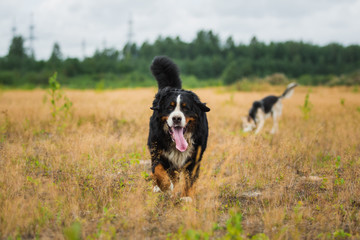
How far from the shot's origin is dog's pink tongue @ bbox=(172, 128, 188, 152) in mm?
3490

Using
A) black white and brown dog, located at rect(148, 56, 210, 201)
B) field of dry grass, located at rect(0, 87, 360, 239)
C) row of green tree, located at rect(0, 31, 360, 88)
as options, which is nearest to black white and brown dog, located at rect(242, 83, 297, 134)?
field of dry grass, located at rect(0, 87, 360, 239)

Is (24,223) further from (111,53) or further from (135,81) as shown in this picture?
(111,53)

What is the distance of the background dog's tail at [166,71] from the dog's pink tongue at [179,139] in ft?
5.48

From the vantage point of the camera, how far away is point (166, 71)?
501 cm

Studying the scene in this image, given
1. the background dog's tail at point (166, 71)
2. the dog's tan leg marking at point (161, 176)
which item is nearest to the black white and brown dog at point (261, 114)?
the background dog's tail at point (166, 71)

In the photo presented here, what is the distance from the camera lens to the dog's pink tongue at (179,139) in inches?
137

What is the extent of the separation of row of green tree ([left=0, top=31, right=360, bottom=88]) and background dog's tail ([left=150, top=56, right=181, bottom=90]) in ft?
103

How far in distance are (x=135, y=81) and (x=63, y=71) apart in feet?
33.7

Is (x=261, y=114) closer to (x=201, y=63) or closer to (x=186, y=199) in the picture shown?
Result: (x=186, y=199)

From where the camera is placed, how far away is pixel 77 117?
7.94m

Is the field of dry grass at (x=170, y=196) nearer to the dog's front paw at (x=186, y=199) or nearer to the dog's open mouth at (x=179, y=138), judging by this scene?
the dog's front paw at (x=186, y=199)

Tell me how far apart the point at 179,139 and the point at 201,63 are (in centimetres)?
5133

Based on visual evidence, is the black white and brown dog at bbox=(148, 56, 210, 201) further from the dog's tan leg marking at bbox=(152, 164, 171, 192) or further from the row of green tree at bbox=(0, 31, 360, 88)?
the row of green tree at bbox=(0, 31, 360, 88)

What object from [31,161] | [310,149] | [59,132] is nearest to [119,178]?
[31,161]
